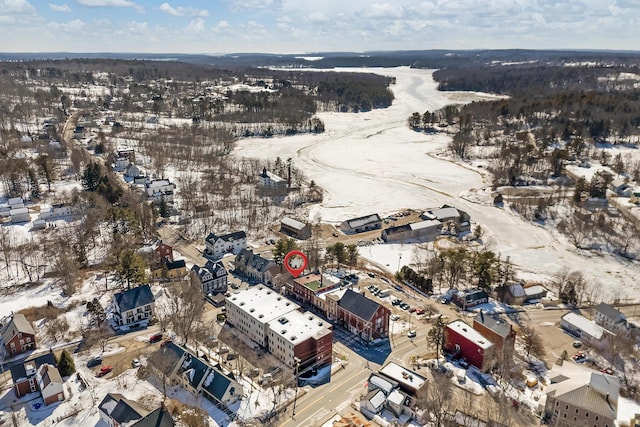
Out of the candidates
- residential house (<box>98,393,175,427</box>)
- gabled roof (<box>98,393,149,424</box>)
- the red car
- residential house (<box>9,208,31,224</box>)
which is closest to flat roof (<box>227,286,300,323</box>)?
the red car

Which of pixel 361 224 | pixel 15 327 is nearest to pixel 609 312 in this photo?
pixel 361 224

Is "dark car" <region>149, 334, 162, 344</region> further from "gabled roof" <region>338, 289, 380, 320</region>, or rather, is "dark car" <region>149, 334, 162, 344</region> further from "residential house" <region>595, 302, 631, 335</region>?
"residential house" <region>595, 302, 631, 335</region>

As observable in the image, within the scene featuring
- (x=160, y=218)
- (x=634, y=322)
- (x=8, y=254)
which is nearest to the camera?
(x=634, y=322)

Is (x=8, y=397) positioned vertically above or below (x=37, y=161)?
below

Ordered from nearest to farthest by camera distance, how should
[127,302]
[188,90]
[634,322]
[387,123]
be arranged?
[127,302] < [634,322] < [387,123] < [188,90]

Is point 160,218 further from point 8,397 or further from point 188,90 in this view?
point 188,90

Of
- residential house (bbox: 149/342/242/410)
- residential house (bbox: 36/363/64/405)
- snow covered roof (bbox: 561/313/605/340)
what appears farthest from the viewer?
snow covered roof (bbox: 561/313/605/340)

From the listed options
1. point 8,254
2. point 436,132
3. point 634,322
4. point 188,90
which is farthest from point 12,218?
point 188,90
